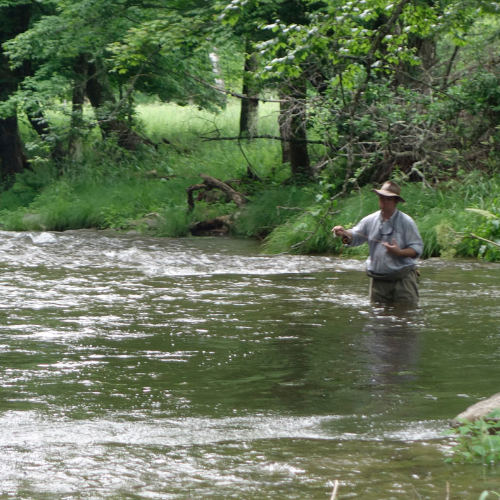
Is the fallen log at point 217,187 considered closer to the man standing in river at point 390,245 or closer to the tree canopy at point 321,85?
the tree canopy at point 321,85

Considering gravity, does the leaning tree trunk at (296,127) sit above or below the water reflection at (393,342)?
above

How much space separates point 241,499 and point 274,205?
13.7 m

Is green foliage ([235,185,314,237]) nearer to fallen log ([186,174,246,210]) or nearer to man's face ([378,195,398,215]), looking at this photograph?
fallen log ([186,174,246,210])

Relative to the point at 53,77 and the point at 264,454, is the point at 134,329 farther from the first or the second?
the point at 53,77

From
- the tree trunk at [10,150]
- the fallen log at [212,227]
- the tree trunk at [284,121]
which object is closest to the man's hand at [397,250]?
the tree trunk at [284,121]

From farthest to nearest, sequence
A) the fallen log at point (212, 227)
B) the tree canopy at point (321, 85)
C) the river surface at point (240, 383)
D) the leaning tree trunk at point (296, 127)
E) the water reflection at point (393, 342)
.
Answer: the fallen log at point (212, 227)
the leaning tree trunk at point (296, 127)
the tree canopy at point (321, 85)
the water reflection at point (393, 342)
the river surface at point (240, 383)

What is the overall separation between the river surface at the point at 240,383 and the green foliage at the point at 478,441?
0.11 meters

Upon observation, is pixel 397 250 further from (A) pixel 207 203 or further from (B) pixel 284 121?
(A) pixel 207 203

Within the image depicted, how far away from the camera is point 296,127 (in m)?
18.7

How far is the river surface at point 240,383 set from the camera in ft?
14.7

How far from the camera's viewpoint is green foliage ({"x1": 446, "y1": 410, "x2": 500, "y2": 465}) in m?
4.49

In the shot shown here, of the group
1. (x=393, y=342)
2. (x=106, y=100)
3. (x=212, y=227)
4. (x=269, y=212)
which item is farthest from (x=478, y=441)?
(x=106, y=100)

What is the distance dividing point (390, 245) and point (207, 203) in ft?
36.5

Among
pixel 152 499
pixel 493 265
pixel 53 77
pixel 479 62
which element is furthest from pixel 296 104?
pixel 152 499
